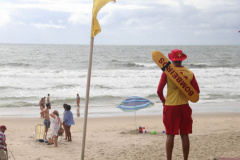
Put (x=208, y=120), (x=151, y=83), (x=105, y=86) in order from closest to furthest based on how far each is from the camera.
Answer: (x=208, y=120) → (x=105, y=86) → (x=151, y=83)

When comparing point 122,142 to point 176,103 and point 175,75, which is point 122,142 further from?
point 175,75

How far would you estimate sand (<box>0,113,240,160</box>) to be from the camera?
7.94 meters

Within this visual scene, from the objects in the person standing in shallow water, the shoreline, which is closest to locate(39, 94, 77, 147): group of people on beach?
the person standing in shallow water

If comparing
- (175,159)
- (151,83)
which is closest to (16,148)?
(175,159)

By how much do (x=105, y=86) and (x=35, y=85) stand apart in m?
5.76

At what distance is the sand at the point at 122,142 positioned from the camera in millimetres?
7945

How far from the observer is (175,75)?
5.14m

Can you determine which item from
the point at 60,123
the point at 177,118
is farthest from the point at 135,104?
the point at 177,118

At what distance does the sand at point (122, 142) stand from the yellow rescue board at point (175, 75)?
7.33 ft

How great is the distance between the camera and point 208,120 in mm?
15430

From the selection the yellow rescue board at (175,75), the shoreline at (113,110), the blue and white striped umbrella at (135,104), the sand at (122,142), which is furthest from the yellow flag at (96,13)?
the shoreline at (113,110)

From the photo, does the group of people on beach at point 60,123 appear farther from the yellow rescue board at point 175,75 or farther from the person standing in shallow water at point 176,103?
the yellow rescue board at point 175,75

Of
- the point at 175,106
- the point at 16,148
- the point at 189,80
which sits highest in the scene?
the point at 189,80

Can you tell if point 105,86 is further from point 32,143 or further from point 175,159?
point 175,159
